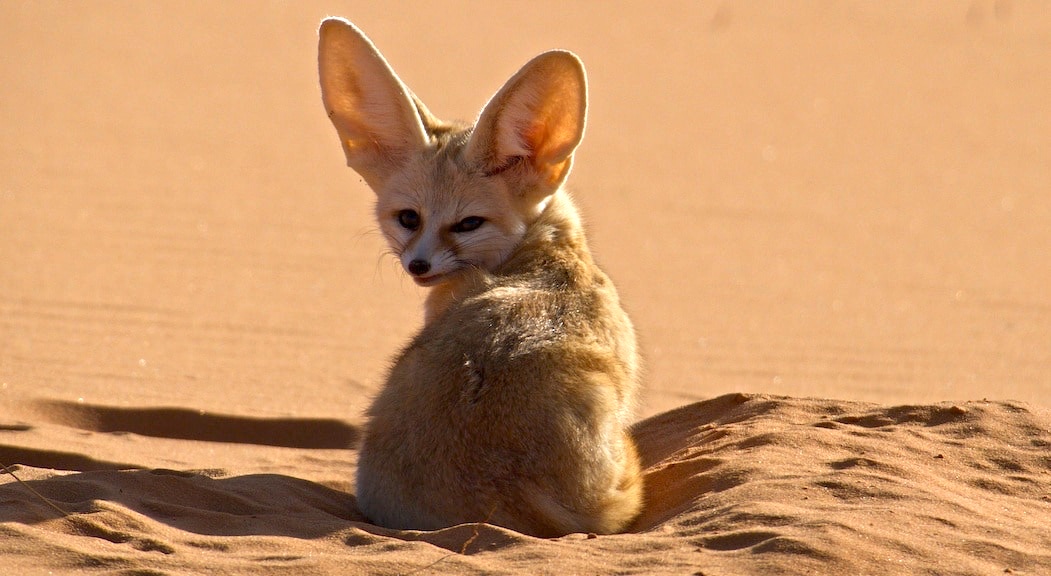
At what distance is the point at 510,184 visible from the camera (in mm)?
A: 4738

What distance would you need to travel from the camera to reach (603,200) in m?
12.0

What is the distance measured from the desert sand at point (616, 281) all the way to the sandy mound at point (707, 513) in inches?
0.6

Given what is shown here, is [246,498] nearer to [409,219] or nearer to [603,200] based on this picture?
[409,219]

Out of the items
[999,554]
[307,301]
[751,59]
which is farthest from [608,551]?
[751,59]

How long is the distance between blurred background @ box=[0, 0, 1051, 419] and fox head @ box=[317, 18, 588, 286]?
0.87 m

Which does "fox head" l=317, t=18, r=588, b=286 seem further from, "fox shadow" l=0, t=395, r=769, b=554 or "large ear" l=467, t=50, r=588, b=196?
"fox shadow" l=0, t=395, r=769, b=554

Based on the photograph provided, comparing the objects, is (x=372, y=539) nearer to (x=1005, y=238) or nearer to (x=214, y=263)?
(x=214, y=263)

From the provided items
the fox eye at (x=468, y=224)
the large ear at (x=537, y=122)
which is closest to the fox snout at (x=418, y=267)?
the fox eye at (x=468, y=224)

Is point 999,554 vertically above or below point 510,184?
below

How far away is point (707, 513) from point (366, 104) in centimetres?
215

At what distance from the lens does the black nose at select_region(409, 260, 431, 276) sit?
444 centimetres

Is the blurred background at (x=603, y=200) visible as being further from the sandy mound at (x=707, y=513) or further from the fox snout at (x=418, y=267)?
the sandy mound at (x=707, y=513)

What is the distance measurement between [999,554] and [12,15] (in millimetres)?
16404

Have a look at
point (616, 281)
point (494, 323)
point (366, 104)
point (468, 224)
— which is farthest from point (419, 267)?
point (616, 281)
